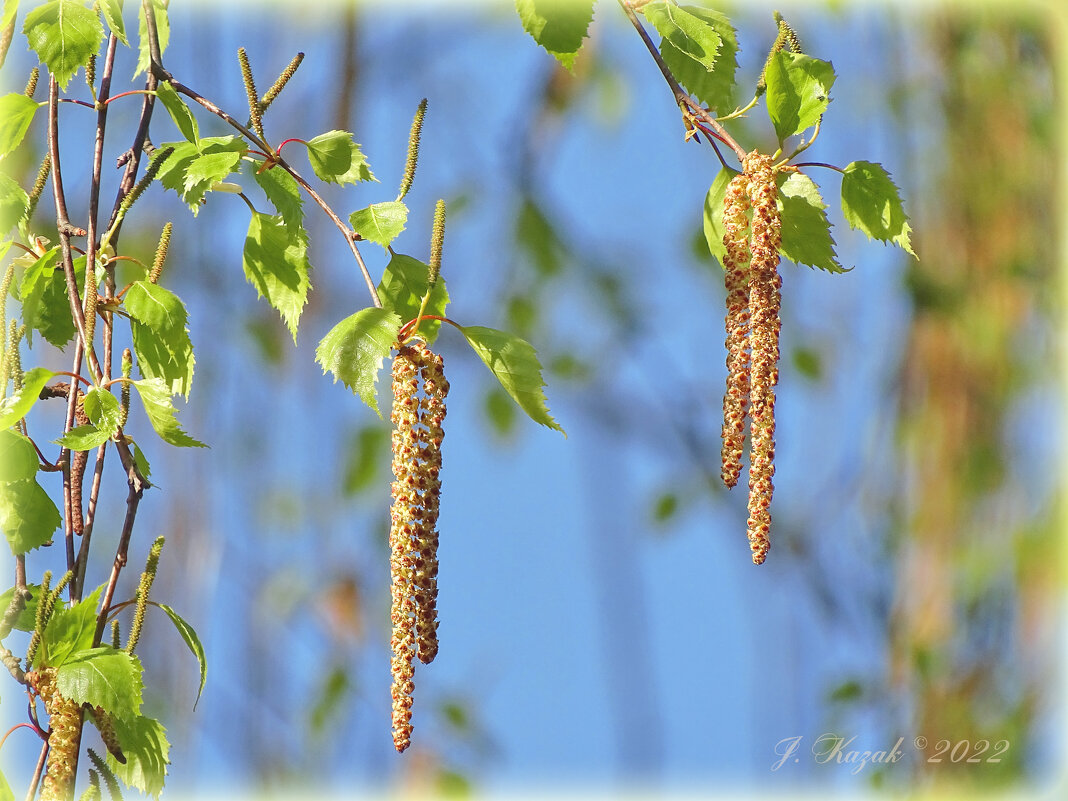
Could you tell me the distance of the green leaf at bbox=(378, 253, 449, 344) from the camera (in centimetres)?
99

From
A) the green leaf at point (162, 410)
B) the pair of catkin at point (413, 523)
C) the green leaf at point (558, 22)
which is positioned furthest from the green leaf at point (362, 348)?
the green leaf at point (558, 22)

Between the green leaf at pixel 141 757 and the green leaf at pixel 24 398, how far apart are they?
30 centimetres

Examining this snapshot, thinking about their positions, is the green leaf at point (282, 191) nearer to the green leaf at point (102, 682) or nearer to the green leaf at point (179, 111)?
the green leaf at point (179, 111)

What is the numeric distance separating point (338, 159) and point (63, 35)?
0.28m

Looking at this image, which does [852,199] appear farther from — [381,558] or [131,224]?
[131,224]

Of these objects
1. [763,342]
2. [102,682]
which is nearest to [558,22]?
[763,342]

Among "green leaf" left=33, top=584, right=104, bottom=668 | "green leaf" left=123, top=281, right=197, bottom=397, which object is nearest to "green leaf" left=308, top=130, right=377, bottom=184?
"green leaf" left=123, top=281, right=197, bottom=397

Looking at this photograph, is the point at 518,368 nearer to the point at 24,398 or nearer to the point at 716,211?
the point at 716,211

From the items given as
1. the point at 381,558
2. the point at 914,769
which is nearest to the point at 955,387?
the point at 914,769

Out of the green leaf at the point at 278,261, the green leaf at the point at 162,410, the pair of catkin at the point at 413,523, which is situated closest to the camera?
the pair of catkin at the point at 413,523

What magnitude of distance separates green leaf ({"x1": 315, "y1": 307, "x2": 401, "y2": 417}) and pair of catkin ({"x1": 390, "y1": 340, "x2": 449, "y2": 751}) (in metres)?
0.03

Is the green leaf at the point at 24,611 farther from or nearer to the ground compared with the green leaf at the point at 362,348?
nearer to the ground

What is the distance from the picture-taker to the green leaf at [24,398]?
0.92 m

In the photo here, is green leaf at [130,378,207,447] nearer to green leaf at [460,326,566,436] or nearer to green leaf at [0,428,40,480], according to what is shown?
green leaf at [0,428,40,480]
